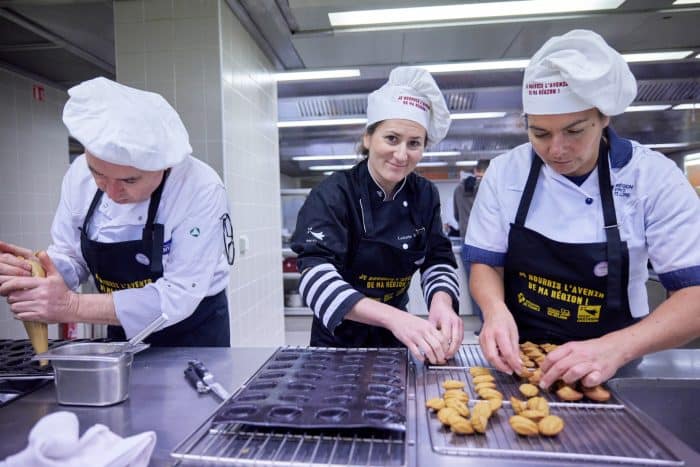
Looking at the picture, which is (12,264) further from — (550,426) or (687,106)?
(687,106)

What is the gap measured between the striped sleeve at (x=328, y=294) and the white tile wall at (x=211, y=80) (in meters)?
1.63

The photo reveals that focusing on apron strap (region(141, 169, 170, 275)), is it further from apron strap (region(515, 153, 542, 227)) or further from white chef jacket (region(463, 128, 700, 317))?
apron strap (region(515, 153, 542, 227))

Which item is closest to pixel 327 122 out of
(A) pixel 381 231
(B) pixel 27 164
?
(B) pixel 27 164

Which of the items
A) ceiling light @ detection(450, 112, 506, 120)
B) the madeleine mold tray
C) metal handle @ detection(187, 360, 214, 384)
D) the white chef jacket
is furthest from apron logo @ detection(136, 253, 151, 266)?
ceiling light @ detection(450, 112, 506, 120)

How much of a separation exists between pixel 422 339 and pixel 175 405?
593mm

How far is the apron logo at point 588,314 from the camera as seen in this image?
1.35 metres

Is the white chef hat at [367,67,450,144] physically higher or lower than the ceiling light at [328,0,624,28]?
lower

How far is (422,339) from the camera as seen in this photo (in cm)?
123

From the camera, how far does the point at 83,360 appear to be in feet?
3.26

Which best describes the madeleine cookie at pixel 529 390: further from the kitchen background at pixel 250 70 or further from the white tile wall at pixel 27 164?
the white tile wall at pixel 27 164

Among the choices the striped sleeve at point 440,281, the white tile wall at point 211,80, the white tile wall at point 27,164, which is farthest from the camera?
the white tile wall at point 27,164

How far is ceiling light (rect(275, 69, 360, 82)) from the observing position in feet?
14.0

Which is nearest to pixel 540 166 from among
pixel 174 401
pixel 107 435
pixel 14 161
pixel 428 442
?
pixel 428 442

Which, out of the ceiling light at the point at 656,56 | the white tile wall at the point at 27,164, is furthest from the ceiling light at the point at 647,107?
the white tile wall at the point at 27,164
